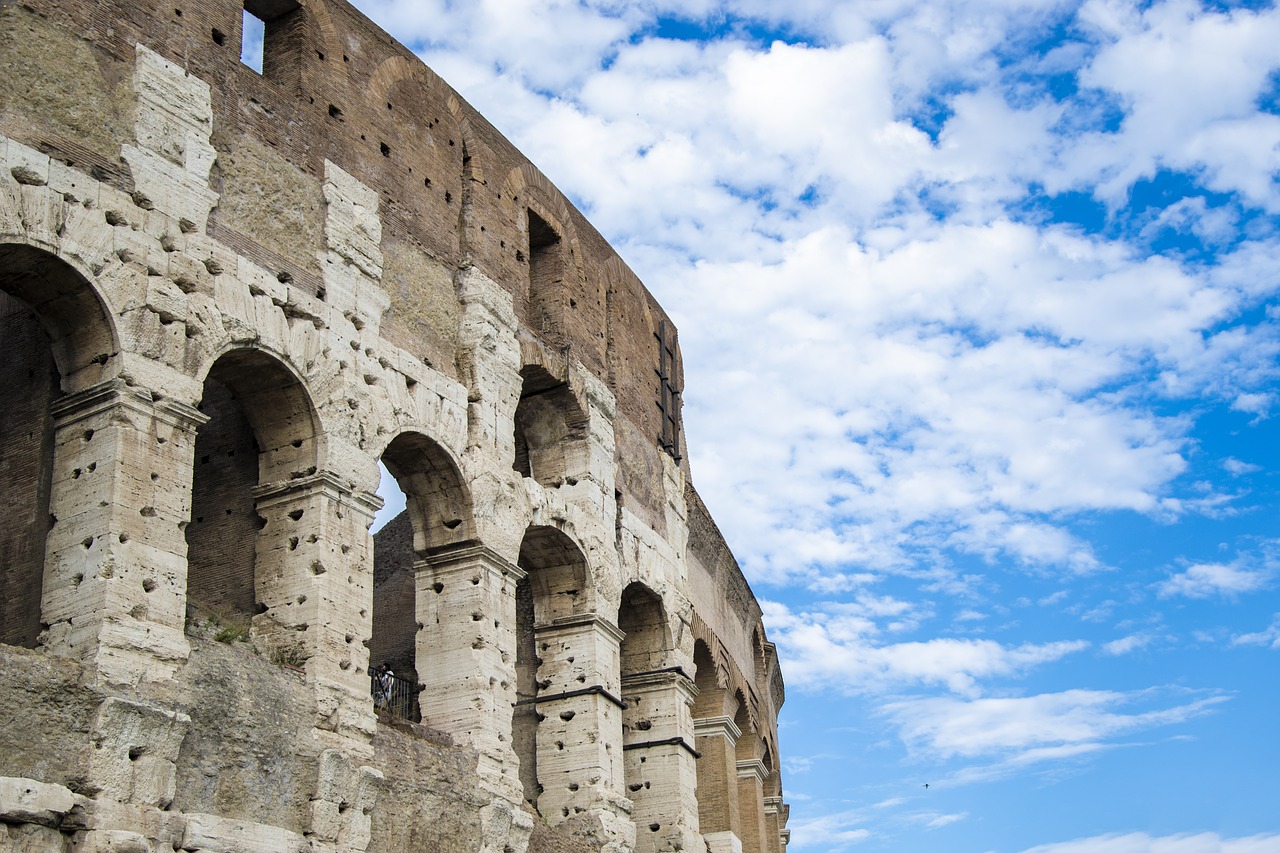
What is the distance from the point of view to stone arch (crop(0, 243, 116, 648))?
10.8 meters

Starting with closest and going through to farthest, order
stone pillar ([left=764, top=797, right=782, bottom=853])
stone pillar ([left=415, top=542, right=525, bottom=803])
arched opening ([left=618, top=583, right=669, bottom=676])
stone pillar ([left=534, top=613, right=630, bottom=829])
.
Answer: stone pillar ([left=415, top=542, right=525, bottom=803]) → stone pillar ([left=534, top=613, right=630, bottom=829]) → arched opening ([left=618, top=583, right=669, bottom=676]) → stone pillar ([left=764, top=797, right=782, bottom=853])

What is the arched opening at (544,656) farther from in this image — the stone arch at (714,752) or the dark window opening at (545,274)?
the stone arch at (714,752)

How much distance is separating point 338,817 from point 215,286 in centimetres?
392

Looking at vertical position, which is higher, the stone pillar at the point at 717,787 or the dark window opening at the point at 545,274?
the dark window opening at the point at 545,274

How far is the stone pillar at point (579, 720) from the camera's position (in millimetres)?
15344

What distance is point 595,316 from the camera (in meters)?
17.9

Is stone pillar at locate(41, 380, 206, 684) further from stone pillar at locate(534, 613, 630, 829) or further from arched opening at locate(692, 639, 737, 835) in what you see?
arched opening at locate(692, 639, 737, 835)

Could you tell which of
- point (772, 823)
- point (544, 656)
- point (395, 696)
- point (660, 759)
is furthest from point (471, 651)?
point (772, 823)

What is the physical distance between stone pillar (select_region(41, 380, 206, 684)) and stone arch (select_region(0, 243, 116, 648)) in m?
0.21

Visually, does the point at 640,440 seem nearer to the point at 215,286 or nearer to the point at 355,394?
the point at 355,394


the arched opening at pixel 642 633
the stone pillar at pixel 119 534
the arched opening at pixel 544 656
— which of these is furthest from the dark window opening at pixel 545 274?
the stone pillar at pixel 119 534

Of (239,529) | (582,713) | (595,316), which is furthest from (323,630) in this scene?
(595,316)

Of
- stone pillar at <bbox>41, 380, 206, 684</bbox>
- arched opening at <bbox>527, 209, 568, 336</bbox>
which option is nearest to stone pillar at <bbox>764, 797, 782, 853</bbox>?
arched opening at <bbox>527, 209, 568, 336</bbox>

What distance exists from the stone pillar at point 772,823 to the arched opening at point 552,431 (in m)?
8.01
